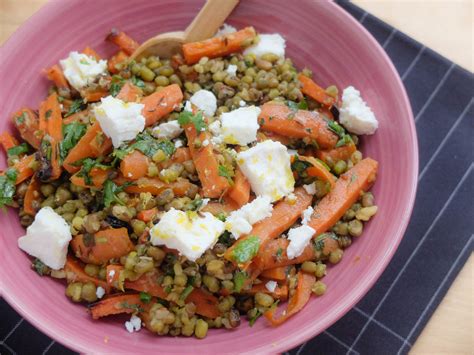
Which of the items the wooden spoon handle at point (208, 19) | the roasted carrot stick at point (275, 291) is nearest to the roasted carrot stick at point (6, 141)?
the wooden spoon handle at point (208, 19)

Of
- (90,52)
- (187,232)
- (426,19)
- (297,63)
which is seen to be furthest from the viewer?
(426,19)

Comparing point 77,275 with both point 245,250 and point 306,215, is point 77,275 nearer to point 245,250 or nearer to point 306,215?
point 245,250

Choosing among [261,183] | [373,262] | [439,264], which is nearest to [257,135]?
[261,183]

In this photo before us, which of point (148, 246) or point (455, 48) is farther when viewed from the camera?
point (455, 48)

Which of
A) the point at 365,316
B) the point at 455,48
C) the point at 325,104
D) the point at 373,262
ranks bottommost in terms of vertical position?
the point at 365,316

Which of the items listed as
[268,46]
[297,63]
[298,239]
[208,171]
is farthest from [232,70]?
[298,239]

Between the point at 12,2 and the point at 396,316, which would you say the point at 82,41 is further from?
the point at 396,316

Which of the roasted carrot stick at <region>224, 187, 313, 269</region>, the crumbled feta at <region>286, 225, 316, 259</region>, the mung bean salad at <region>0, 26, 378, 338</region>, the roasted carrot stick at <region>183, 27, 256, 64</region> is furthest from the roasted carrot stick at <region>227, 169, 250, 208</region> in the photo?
the roasted carrot stick at <region>183, 27, 256, 64</region>
